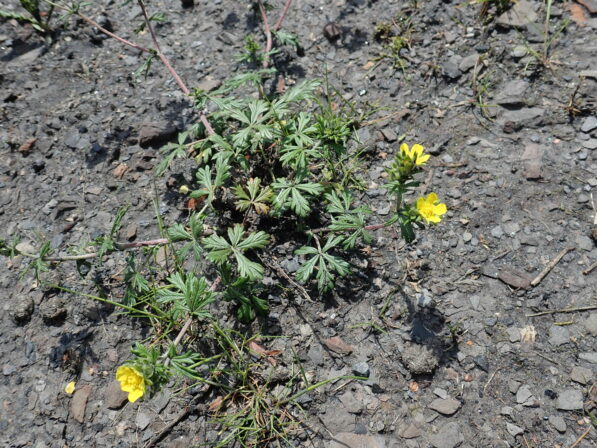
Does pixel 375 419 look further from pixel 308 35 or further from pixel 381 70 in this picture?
pixel 308 35

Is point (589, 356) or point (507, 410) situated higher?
point (589, 356)

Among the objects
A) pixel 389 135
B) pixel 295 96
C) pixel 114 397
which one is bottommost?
pixel 114 397

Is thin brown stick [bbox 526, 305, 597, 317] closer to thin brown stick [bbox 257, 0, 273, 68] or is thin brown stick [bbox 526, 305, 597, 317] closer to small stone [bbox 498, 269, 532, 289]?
small stone [bbox 498, 269, 532, 289]

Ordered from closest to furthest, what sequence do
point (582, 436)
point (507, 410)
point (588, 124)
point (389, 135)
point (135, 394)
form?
point (135, 394), point (582, 436), point (507, 410), point (588, 124), point (389, 135)

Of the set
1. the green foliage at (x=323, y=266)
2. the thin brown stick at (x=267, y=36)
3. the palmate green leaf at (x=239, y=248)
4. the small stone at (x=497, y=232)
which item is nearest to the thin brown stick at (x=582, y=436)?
the small stone at (x=497, y=232)

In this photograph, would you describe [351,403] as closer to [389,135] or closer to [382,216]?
[382,216]

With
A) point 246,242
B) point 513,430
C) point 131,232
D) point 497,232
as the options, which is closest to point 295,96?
point 246,242

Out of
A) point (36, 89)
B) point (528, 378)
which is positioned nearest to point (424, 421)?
point (528, 378)

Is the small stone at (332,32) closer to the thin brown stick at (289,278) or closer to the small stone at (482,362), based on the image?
the thin brown stick at (289,278)
